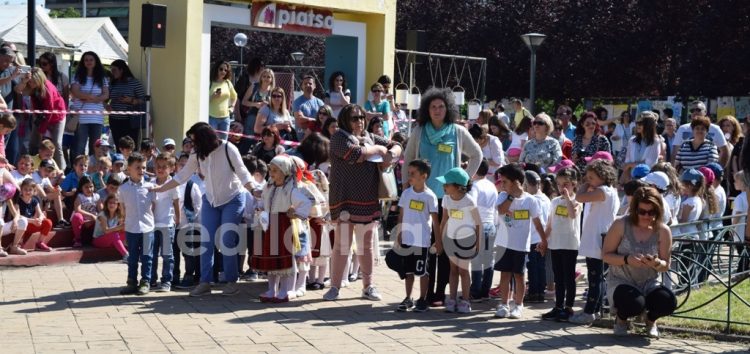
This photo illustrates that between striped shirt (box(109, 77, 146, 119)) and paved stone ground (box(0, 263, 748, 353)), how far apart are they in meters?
5.30

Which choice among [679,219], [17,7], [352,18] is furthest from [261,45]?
[679,219]

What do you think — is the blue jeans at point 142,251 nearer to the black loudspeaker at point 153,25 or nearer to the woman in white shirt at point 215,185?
the woman in white shirt at point 215,185

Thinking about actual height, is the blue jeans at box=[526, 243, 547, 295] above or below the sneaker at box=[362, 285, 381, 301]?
above

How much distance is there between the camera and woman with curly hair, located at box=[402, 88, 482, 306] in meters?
10.4

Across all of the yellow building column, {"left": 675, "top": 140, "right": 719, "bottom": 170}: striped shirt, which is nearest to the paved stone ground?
{"left": 675, "top": 140, "right": 719, "bottom": 170}: striped shirt

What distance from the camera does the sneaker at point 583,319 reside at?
949cm

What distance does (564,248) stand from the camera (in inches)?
386

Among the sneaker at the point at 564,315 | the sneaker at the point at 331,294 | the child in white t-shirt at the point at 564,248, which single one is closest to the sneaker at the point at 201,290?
the sneaker at the point at 331,294

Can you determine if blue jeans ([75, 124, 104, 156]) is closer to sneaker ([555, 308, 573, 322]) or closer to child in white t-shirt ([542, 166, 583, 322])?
child in white t-shirt ([542, 166, 583, 322])

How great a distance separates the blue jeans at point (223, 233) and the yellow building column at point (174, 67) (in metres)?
6.06

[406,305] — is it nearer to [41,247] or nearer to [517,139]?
[41,247]

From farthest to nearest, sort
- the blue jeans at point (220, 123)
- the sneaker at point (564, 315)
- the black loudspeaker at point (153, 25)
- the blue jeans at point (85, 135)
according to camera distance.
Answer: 1. the blue jeans at point (220, 123)
2. the black loudspeaker at point (153, 25)
3. the blue jeans at point (85, 135)
4. the sneaker at point (564, 315)

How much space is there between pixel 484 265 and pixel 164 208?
3162 millimetres

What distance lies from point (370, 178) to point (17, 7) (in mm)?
27616
